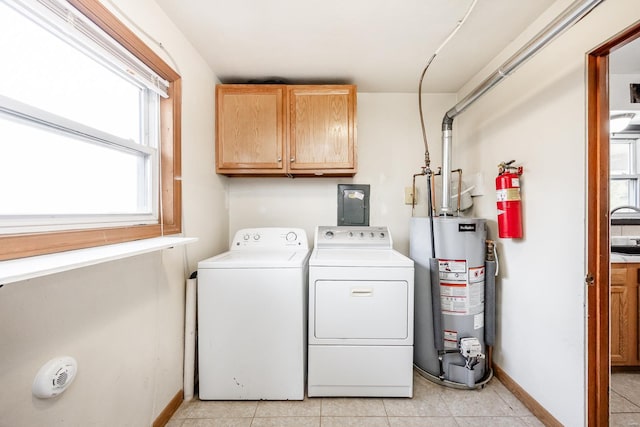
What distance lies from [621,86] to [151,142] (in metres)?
3.16

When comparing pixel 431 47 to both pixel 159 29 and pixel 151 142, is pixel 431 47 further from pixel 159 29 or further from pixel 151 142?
pixel 151 142

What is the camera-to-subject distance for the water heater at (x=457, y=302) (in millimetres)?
1658

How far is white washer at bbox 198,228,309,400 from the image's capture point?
1.52 metres

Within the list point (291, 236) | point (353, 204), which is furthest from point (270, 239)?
point (353, 204)

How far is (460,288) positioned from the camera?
168 cm

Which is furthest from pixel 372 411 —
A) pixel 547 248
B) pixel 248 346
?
pixel 547 248

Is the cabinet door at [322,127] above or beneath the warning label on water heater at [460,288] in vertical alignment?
above

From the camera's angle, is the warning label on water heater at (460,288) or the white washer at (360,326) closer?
the white washer at (360,326)

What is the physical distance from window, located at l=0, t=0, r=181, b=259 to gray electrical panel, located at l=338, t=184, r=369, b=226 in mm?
1375

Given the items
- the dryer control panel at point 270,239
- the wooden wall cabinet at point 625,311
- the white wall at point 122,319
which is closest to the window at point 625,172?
the wooden wall cabinet at point 625,311

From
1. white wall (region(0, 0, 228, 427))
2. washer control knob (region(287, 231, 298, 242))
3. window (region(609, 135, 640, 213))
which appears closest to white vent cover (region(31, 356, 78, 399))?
white wall (region(0, 0, 228, 427))

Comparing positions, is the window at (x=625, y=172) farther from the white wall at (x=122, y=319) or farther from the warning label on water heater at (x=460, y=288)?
the white wall at (x=122, y=319)

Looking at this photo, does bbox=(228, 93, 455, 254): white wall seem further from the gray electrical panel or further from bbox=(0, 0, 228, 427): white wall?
bbox=(0, 0, 228, 427): white wall

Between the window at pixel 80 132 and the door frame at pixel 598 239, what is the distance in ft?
6.82
